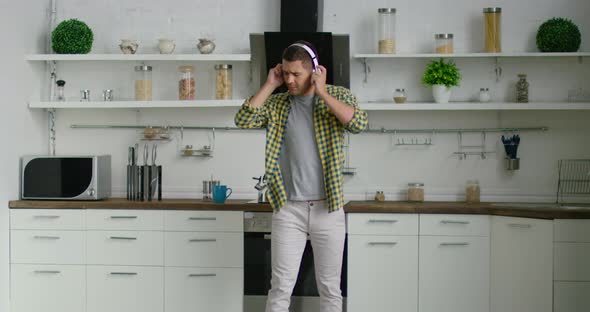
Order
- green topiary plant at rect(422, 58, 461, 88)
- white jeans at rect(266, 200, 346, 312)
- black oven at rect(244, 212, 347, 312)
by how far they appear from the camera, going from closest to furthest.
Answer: white jeans at rect(266, 200, 346, 312)
black oven at rect(244, 212, 347, 312)
green topiary plant at rect(422, 58, 461, 88)

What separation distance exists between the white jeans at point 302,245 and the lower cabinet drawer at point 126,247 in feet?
3.65

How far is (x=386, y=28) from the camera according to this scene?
5.00m

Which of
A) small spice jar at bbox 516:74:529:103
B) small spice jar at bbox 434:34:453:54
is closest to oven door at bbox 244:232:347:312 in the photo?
small spice jar at bbox 434:34:453:54

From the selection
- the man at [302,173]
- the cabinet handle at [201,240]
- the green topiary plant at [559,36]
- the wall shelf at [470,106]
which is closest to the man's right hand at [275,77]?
the man at [302,173]

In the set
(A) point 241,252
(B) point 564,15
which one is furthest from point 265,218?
(B) point 564,15

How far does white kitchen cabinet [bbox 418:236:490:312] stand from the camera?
455cm

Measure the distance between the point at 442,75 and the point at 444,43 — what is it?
0.21 meters

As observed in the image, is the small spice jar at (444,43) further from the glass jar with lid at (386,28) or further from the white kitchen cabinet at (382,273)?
the white kitchen cabinet at (382,273)

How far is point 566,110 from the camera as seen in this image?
16.5 feet

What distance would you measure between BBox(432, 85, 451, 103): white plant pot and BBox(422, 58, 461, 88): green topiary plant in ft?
0.08

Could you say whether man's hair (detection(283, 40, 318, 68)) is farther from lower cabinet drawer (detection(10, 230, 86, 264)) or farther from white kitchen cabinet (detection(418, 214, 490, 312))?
lower cabinet drawer (detection(10, 230, 86, 264))

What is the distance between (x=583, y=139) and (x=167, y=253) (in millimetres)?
2668

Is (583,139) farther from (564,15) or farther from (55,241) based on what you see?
(55,241)

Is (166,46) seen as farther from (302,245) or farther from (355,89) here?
(302,245)
